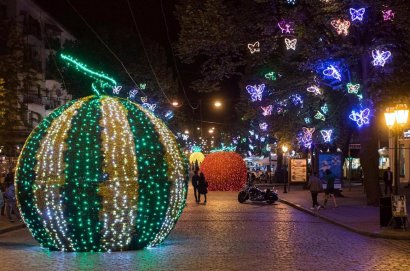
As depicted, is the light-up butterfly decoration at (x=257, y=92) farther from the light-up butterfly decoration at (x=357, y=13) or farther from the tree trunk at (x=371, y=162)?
the light-up butterfly decoration at (x=357, y=13)

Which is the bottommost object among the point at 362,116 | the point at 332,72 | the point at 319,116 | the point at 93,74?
the point at 93,74

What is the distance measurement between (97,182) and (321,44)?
13594 millimetres

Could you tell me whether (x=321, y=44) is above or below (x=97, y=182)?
above

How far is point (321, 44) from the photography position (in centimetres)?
2342

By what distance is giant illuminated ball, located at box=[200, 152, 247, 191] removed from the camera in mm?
Result: 41969

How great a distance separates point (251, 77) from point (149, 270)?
29.3 metres

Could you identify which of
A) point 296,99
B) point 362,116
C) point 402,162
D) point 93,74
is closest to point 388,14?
point 362,116

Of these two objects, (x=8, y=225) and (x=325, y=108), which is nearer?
(x=8, y=225)

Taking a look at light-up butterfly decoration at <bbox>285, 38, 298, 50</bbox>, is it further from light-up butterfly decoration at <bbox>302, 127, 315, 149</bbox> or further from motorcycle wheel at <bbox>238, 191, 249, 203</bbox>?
light-up butterfly decoration at <bbox>302, 127, 315, 149</bbox>

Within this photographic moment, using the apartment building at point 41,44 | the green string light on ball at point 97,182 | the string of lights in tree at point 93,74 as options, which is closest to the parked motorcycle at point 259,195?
the string of lights in tree at point 93,74

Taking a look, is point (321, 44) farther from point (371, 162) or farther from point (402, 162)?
point (402, 162)

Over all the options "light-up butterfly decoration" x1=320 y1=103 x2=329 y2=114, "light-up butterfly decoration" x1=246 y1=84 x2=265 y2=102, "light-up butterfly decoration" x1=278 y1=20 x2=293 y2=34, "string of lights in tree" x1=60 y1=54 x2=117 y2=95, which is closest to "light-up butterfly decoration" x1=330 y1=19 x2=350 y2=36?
"light-up butterfly decoration" x1=278 y1=20 x2=293 y2=34

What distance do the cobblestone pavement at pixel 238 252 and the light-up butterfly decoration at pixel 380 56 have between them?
6503 mm

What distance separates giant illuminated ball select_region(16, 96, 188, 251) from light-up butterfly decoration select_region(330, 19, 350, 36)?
1152 centimetres
